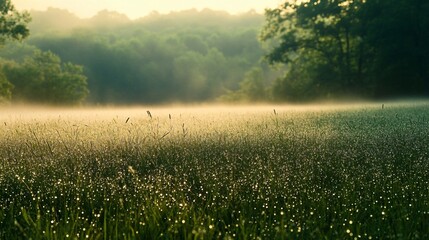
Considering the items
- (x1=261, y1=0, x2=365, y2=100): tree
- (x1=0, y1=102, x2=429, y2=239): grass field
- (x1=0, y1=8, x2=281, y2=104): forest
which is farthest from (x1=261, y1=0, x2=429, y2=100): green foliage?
(x1=0, y1=8, x2=281, y2=104): forest

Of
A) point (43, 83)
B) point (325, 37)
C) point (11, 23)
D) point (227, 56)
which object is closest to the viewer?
point (11, 23)

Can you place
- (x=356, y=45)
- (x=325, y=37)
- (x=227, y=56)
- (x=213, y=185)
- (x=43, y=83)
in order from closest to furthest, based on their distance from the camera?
(x=213, y=185), (x=356, y=45), (x=325, y=37), (x=43, y=83), (x=227, y=56)

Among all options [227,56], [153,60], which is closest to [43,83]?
[153,60]

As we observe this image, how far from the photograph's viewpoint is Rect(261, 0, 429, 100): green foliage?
3791cm

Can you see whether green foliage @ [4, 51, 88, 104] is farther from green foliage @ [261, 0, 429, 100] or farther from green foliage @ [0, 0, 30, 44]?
green foliage @ [261, 0, 429, 100]

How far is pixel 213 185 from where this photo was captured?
403cm

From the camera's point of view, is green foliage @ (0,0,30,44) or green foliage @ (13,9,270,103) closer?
green foliage @ (0,0,30,44)

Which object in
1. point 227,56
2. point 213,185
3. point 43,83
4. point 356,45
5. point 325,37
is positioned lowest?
point 213,185

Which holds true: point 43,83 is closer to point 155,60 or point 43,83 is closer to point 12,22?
point 12,22

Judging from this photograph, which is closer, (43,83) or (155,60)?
(43,83)

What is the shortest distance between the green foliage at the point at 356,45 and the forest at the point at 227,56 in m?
0.09

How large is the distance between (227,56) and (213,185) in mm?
136266

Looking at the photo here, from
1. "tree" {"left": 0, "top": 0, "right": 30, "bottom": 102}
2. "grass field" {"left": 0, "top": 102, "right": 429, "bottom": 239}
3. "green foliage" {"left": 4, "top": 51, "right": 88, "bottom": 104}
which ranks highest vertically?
"tree" {"left": 0, "top": 0, "right": 30, "bottom": 102}

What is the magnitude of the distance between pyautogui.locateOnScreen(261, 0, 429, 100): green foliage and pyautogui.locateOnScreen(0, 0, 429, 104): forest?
3.5 inches
